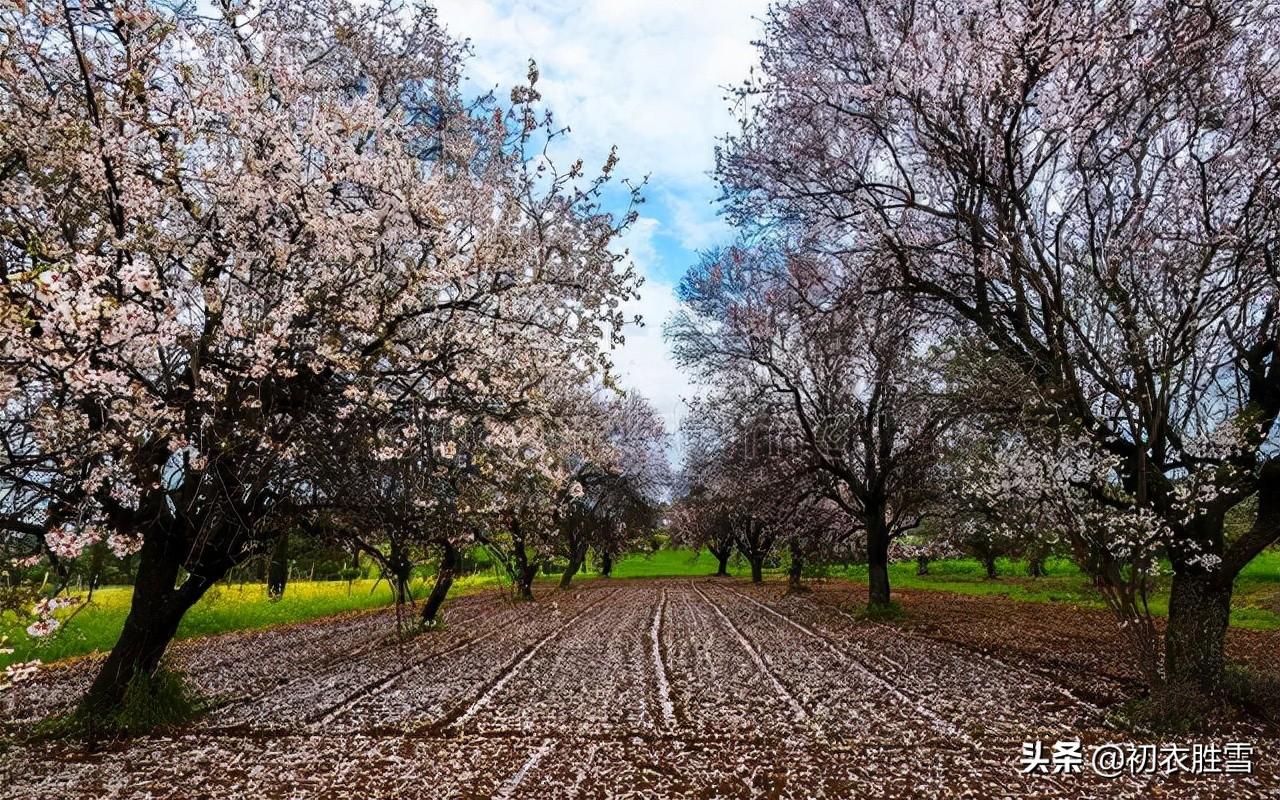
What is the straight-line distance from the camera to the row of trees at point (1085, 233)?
27.3ft

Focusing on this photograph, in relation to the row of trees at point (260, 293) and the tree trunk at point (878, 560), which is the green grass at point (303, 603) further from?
the tree trunk at point (878, 560)

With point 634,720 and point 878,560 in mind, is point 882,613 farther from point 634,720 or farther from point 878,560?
point 634,720

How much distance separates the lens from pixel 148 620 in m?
8.84

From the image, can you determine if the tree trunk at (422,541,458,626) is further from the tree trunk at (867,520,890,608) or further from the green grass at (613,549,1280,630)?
the green grass at (613,549,1280,630)

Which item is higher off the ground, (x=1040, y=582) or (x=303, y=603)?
(x=303, y=603)

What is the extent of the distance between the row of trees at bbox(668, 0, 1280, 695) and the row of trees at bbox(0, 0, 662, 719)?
4.12 metres

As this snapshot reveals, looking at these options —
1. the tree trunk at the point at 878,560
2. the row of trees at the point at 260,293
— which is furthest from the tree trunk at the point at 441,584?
the tree trunk at the point at 878,560

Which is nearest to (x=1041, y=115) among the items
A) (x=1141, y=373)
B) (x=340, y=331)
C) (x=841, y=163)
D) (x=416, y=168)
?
(x=841, y=163)

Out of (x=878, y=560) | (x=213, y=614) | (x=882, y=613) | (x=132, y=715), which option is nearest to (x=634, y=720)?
(x=132, y=715)

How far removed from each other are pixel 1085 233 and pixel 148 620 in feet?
46.5

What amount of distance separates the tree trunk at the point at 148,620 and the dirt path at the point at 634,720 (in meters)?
0.90

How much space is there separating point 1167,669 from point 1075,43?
7.29 metres

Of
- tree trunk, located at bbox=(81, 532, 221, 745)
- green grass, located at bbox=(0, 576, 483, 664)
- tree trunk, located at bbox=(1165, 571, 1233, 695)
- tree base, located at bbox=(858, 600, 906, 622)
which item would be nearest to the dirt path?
tree trunk, located at bbox=(1165, 571, 1233, 695)

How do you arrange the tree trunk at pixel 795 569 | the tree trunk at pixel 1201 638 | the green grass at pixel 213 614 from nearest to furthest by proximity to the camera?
the tree trunk at pixel 1201 638 → the green grass at pixel 213 614 → the tree trunk at pixel 795 569
